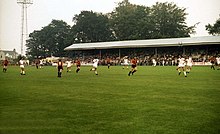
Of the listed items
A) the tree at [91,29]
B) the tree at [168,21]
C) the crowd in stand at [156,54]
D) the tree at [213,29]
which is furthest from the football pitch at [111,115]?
the tree at [168,21]

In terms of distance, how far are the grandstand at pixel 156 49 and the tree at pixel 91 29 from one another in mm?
2492

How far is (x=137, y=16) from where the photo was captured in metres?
60.1

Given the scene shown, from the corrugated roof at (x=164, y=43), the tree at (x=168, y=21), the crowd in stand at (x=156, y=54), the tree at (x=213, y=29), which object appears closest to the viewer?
the corrugated roof at (x=164, y=43)

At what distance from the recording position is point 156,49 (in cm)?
4728

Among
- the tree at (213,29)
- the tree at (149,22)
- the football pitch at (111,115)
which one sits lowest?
the football pitch at (111,115)

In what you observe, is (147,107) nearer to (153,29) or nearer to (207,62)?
(207,62)

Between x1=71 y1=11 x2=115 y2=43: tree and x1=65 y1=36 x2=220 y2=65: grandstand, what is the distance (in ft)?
8.18

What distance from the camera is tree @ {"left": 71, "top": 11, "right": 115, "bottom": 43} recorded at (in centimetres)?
4897

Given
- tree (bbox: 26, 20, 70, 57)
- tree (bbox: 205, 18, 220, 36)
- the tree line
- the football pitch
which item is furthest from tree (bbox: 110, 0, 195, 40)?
the football pitch

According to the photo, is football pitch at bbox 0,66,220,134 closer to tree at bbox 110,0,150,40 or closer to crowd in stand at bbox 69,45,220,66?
crowd in stand at bbox 69,45,220,66

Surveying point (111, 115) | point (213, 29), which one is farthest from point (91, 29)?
point (111, 115)

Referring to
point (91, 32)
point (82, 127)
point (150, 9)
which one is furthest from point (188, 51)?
point (82, 127)

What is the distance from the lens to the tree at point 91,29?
1928 inches

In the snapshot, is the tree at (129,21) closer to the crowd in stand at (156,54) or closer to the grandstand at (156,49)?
the crowd in stand at (156,54)
